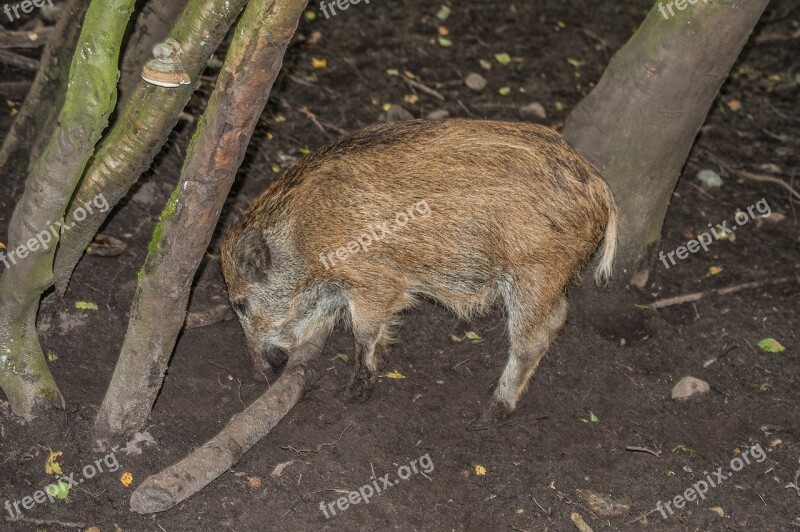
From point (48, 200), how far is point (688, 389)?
3.71m

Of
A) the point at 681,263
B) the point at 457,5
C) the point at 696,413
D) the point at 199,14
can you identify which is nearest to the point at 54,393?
the point at 199,14

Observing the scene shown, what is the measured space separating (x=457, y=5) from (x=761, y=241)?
3674mm

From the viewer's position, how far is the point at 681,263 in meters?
6.50

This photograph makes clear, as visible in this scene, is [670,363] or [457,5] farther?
[457,5]

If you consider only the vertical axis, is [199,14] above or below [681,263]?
above

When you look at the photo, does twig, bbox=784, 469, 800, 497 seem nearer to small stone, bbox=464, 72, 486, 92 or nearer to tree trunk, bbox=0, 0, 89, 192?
small stone, bbox=464, 72, 486, 92

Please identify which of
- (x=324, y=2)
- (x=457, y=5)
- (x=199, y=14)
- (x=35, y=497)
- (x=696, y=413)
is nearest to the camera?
(x=199, y=14)

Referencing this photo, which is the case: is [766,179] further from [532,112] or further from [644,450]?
[644,450]

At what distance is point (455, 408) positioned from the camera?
5359 millimetres

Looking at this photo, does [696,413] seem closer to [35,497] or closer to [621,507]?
[621,507]

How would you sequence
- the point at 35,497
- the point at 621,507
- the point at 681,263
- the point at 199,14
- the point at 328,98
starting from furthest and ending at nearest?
the point at 328,98 < the point at 681,263 < the point at 621,507 < the point at 35,497 < the point at 199,14
